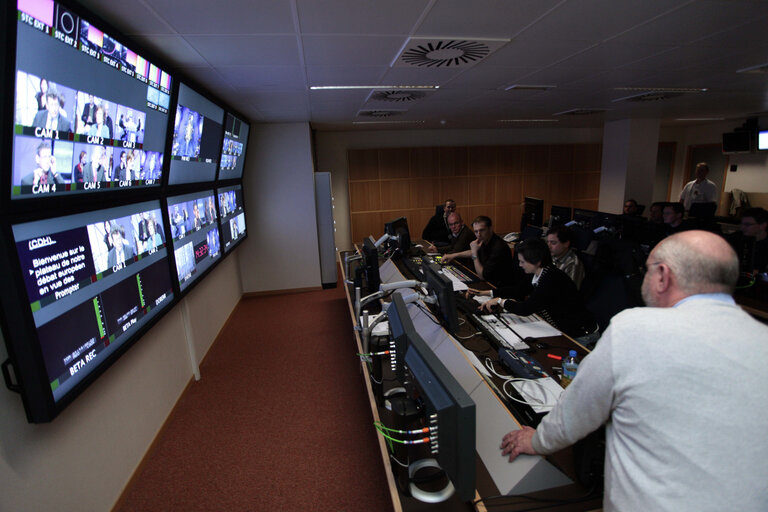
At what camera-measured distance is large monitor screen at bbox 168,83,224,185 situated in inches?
106

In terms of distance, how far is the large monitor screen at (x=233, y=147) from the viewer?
389cm

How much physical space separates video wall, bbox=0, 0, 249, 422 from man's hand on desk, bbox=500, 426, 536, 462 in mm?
1780

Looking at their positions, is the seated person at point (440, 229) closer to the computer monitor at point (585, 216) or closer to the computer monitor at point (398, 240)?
the computer monitor at point (398, 240)

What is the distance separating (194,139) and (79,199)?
153 centimetres

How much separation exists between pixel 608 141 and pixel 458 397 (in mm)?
7915

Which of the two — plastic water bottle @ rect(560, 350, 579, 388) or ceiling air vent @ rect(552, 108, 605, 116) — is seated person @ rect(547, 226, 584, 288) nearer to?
plastic water bottle @ rect(560, 350, 579, 388)

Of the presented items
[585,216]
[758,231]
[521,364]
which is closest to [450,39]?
[521,364]

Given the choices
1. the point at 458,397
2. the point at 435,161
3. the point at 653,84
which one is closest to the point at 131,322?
the point at 458,397

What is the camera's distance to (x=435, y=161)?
744cm

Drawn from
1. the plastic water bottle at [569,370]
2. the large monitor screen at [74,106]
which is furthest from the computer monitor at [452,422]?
the large monitor screen at [74,106]

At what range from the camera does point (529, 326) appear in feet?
7.44

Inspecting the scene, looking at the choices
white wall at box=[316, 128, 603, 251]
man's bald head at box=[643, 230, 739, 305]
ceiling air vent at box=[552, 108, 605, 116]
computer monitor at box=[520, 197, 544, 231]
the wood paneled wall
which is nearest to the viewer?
man's bald head at box=[643, 230, 739, 305]

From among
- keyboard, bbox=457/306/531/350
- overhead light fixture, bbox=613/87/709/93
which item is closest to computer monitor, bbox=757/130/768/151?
overhead light fixture, bbox=613/87/709/93

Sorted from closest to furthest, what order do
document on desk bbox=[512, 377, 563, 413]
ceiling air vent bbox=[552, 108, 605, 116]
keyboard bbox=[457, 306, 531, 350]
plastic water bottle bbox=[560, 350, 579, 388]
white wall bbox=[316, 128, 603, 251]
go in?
document on desk bbox=[512, 377, 563, 413]
plastic water bottle bbox=[560, 350, 579, 388]
keyboard bbox=[457, 306, 531, 350]
ceiling air vent bbox=[552, 108, 605, 116]
white wall bbox=[316, 128, 603, 251]
